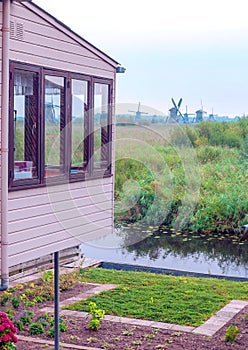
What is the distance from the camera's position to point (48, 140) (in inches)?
165

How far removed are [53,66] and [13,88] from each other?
0.94 ft

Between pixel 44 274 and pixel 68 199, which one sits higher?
pixel 68 199

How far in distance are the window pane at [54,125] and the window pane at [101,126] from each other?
0.81 ft

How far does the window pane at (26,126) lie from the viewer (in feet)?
13.0

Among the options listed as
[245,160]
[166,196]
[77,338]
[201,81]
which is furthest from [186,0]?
[166,196]

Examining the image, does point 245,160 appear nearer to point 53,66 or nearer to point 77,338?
point 77,338

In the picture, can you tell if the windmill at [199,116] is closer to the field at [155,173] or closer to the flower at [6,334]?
the field at [155,173]

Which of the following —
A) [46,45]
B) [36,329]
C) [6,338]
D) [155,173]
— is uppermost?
[46,45]

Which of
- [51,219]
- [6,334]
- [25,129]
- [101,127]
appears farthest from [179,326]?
[25,129]

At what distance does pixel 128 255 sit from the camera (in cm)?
1068

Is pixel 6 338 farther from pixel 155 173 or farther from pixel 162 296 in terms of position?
pixel 162 296

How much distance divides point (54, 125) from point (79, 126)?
30cm

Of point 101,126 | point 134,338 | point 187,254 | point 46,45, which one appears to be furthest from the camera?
point 187,254

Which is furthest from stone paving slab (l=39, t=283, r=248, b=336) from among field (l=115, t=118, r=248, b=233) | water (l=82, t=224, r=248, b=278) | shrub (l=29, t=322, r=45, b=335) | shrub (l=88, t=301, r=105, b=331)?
water (l=82, t=224, r=248, b=278)
